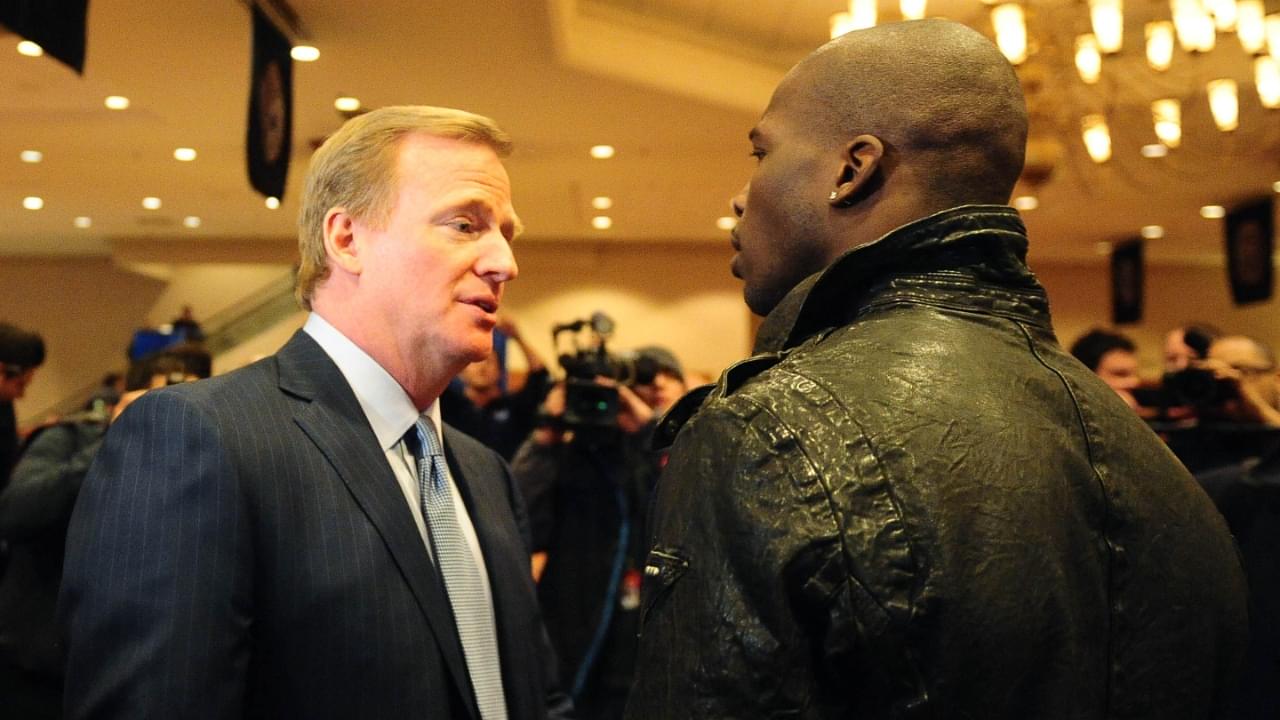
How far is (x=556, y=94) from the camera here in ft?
26.0

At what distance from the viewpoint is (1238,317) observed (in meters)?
16.3

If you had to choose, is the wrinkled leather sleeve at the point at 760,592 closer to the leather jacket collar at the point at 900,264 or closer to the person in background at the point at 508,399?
the leather jacket collar at the point at 900,264

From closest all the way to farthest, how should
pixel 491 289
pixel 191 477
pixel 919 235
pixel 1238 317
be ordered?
pixel 919 235
pixel 191 477
pixel 491 289
pixel 1238 317

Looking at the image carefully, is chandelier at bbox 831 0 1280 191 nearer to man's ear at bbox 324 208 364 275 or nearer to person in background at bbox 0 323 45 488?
man's ear at bbox 324 208 364 275

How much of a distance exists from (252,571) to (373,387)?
0.35m

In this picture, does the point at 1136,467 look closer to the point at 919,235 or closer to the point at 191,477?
the point at 919,235

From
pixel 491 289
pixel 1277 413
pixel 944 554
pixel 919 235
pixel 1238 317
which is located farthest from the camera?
pixel 1238 317

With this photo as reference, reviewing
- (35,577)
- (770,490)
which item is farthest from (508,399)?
(770,490)

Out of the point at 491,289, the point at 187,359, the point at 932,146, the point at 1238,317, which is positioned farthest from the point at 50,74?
the point at 1238,317

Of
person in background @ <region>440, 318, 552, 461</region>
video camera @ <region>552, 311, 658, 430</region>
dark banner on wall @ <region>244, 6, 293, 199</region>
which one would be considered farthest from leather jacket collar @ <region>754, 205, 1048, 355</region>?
dark banner on wall @ <region>244, 6, 293, 199</region>

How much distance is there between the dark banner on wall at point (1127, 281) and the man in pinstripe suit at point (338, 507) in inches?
548

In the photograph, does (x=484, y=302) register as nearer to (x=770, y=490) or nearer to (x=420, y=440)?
(x=420, y=440)

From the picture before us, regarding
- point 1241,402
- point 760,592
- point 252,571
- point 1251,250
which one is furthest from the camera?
point 1251,250

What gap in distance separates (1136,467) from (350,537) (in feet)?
3.16
